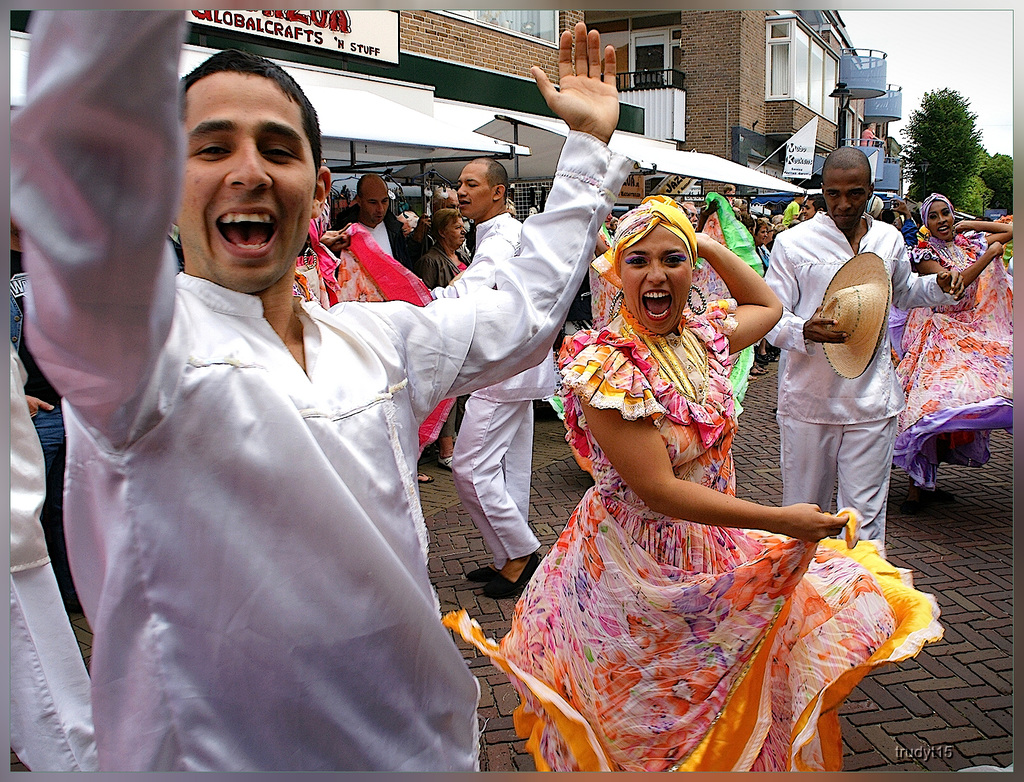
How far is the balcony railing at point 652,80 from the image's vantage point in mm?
21219

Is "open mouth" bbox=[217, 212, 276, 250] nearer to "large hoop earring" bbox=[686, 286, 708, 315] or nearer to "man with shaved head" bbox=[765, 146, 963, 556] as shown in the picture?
"large hoop earring" bbox=[686, 286, 708, 315]

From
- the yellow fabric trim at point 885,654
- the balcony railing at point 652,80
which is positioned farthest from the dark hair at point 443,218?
the balcony railing at point 652,80

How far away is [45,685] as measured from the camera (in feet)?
8.20

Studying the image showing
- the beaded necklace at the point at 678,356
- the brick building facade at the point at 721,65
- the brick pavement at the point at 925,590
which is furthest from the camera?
the brick building facade at the point at 721,65

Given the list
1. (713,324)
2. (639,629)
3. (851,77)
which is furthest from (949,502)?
(851,77)

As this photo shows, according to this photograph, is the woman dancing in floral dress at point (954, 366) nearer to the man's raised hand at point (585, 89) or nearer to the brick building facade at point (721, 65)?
the man's raised hand at point (585, 89)

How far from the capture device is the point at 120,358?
3.54 ft

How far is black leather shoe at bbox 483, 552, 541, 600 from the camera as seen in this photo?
4605 mm

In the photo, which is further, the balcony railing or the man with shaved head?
the balcony railing

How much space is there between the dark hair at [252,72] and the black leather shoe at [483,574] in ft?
12.0

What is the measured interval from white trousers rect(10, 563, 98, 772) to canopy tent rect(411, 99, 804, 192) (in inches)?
257

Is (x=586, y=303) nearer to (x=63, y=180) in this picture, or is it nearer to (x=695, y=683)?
(x=695, y=683)

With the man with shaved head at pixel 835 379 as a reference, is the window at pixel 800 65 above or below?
above

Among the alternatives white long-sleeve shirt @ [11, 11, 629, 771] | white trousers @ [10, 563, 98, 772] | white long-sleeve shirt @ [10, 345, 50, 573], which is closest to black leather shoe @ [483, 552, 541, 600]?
white trousers @ [10, 563, 98, 772]
